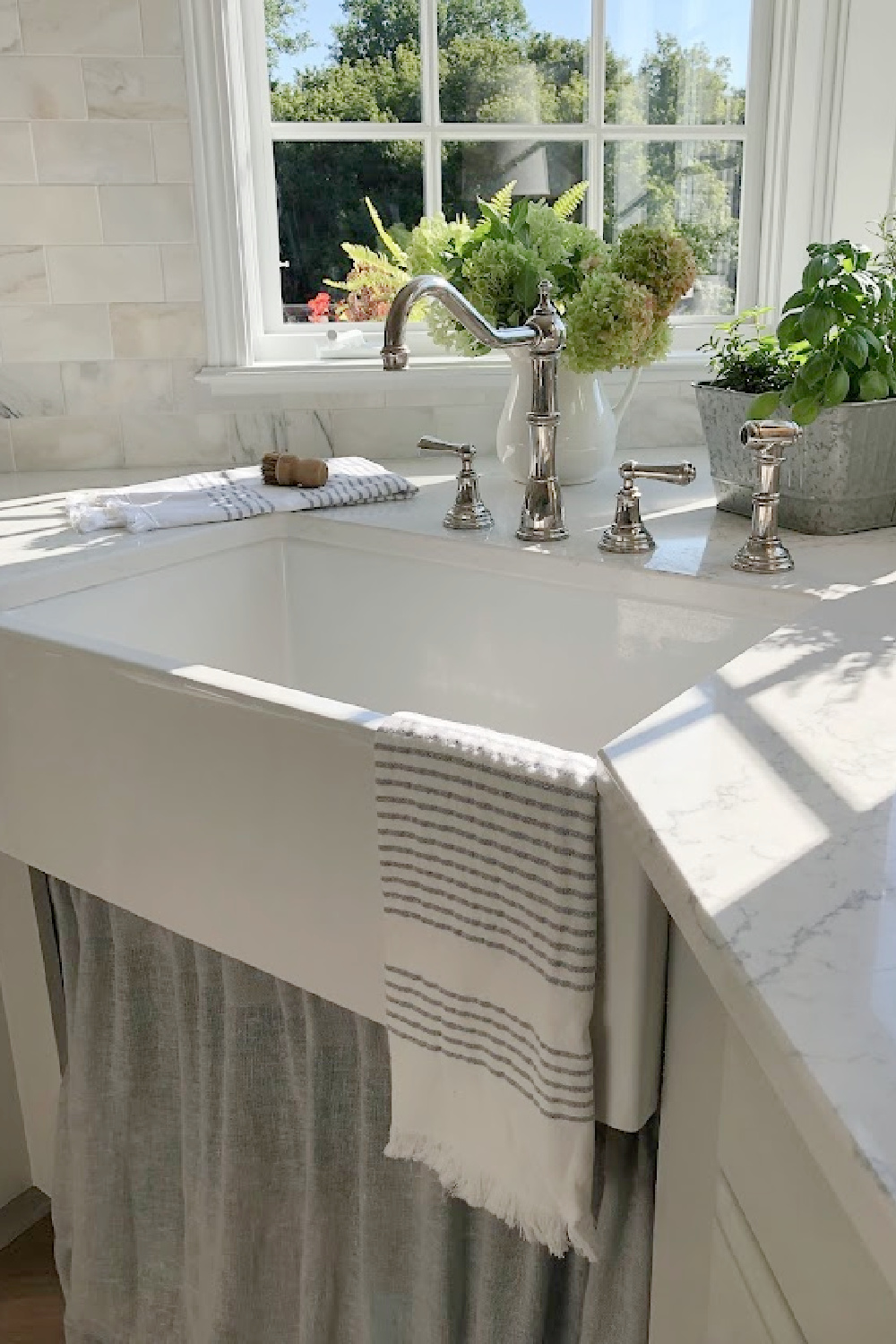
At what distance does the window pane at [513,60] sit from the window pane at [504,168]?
0.04 metres

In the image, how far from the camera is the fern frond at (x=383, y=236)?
1.96 metres

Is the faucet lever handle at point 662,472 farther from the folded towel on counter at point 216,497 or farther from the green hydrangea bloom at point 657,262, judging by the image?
the folded towel on counter at point 216,497

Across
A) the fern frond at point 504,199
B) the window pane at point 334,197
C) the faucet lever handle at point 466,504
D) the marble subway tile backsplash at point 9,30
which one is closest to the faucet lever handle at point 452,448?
the faucet lever handle at point 466,504

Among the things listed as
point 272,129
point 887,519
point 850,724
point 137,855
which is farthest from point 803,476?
point 272,129

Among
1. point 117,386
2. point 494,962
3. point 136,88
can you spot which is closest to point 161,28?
point 136,88

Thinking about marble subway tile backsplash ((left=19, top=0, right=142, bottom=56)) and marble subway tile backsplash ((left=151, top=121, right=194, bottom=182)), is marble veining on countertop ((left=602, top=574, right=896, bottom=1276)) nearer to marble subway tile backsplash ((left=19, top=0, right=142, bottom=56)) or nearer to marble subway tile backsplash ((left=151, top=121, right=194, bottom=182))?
marble subway tile backsplash ((left=151, top=121, right=194, bottom=182))

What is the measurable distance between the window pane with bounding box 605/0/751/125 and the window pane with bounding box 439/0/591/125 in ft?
0.18

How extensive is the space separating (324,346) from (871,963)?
163cm

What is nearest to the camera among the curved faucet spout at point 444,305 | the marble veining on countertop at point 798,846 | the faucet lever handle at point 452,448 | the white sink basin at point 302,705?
the marble veining on countertop at point 798,846

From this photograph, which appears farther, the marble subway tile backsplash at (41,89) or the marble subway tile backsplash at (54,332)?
the marble subway tile backsplash at (54,332)

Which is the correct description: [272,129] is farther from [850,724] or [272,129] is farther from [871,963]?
[871,963]

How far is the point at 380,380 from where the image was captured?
193 cm

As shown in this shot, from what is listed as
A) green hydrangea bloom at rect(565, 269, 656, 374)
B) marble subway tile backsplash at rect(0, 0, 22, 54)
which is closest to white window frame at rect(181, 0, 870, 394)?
marble subway tile backsplash at rect(0, 0, 22, 54)

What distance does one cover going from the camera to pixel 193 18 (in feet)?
5.82
